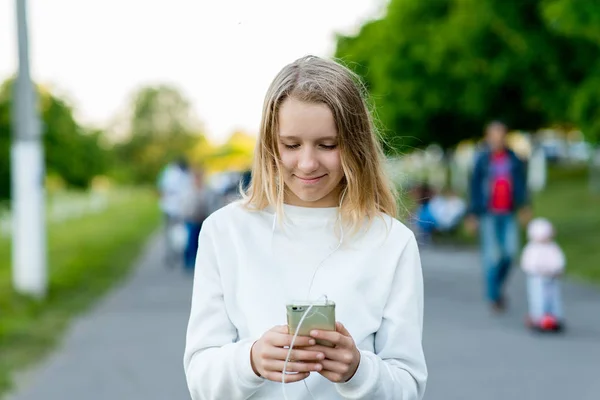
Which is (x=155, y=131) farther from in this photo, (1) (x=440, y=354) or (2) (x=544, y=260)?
(1) (x=440, y=354)

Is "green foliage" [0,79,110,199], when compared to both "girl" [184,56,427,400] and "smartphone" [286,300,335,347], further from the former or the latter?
"smartphone" [286,300,335,347]

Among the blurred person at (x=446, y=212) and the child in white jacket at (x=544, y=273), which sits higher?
the child in white jacket at (x=544, y=273)

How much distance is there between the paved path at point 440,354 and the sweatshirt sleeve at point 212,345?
13.8 feet

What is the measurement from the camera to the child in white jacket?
882cm

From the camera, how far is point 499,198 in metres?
9.88

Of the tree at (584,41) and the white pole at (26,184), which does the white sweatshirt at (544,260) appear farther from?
the white pole at (26,184)

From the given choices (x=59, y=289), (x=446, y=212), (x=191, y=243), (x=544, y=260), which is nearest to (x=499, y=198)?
(x=544, y=260)

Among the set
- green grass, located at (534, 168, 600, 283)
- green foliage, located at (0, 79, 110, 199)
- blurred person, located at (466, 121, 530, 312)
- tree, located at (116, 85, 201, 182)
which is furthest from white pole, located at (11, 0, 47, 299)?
tree, located at (116, 85, 201, 182)

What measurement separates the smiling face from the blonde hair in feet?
0.06

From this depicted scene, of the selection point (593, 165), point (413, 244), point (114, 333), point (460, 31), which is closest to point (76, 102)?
point (593, 165)

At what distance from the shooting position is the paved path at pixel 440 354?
21.9ft

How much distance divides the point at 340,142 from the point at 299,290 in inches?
14.7

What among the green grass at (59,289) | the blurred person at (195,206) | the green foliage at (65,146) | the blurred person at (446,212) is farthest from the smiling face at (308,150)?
the green foliage at (65,146)

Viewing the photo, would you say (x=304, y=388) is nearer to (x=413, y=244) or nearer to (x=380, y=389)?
(x=380, y=389)
